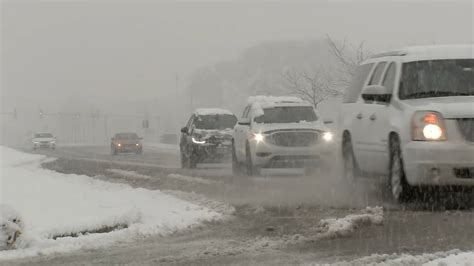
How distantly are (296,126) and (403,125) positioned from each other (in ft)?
20.7

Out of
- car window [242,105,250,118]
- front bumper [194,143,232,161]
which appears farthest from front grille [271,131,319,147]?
front bumper [194,143,232,161]

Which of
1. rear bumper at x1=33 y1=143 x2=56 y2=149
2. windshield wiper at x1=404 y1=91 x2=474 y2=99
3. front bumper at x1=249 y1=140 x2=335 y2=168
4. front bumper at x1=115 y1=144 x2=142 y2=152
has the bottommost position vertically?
rear bumper at x1=33 y1=143 x2=56 y2=149

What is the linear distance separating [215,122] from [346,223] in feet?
45.9

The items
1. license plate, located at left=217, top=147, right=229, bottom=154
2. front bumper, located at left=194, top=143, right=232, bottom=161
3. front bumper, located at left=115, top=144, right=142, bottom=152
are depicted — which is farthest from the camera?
front bumper, located at left=115, top=144, right=142, bottom=152

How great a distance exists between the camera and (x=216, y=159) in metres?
19.5

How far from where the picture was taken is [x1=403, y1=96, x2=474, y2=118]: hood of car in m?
7.74

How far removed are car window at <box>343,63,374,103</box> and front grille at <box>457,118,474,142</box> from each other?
2.64 meters

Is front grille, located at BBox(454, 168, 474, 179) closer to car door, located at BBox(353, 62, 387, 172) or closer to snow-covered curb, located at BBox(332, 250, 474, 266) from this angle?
car door, located at BBox(353, 62, 387, 172)

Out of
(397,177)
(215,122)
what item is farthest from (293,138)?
(215,122)

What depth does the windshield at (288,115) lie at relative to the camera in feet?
50.5

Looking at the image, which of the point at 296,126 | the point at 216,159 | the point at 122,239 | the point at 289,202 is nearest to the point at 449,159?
the point at 289,202

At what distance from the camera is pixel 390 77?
30.1ft

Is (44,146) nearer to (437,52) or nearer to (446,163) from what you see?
(437,52)

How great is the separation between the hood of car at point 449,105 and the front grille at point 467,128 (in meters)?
0.07
